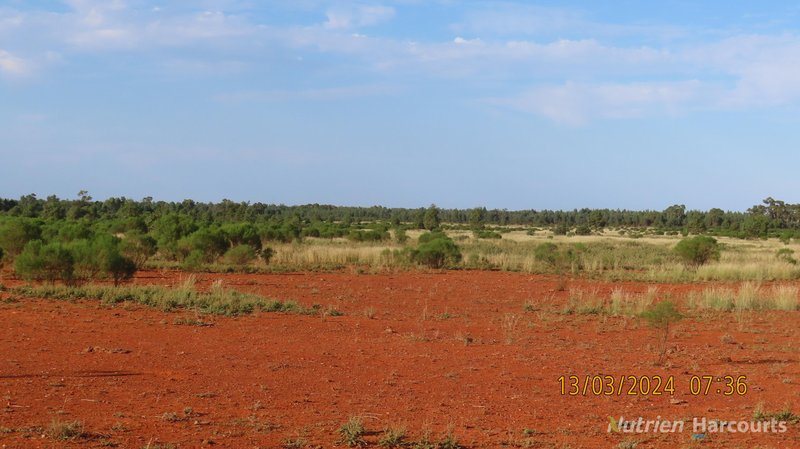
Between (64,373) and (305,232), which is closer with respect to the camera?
(64,373)

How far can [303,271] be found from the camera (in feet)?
97.3

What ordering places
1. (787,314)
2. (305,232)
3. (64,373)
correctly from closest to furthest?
(64,373) < (787,314) < (305,232)

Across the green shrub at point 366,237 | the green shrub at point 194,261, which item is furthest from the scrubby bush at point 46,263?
the green shrub at point 366,237

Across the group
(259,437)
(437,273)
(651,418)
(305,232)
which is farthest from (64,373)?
(305,232)

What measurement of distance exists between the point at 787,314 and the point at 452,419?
1381cm

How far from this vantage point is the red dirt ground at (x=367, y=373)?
7645mm

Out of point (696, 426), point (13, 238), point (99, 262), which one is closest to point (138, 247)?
point (13, 238)

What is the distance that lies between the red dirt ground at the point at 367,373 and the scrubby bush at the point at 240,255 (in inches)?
490

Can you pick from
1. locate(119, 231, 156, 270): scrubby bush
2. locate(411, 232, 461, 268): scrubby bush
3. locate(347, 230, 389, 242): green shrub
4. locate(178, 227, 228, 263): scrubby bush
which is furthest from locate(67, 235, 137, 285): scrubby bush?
locate(347, 230, 389, 242): green shrub

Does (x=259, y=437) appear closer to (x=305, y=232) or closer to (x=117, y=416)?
(x=117, y=416)

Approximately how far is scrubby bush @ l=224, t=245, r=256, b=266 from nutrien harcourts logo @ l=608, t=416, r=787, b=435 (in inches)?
935

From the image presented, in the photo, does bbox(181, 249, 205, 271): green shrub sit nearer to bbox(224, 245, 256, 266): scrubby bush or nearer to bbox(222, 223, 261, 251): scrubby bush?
bbox(224, 245, 256, 266): scrubby bush

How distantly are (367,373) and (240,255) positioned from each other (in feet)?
67.0

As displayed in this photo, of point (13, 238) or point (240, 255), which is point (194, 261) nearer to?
point (240, 255)
